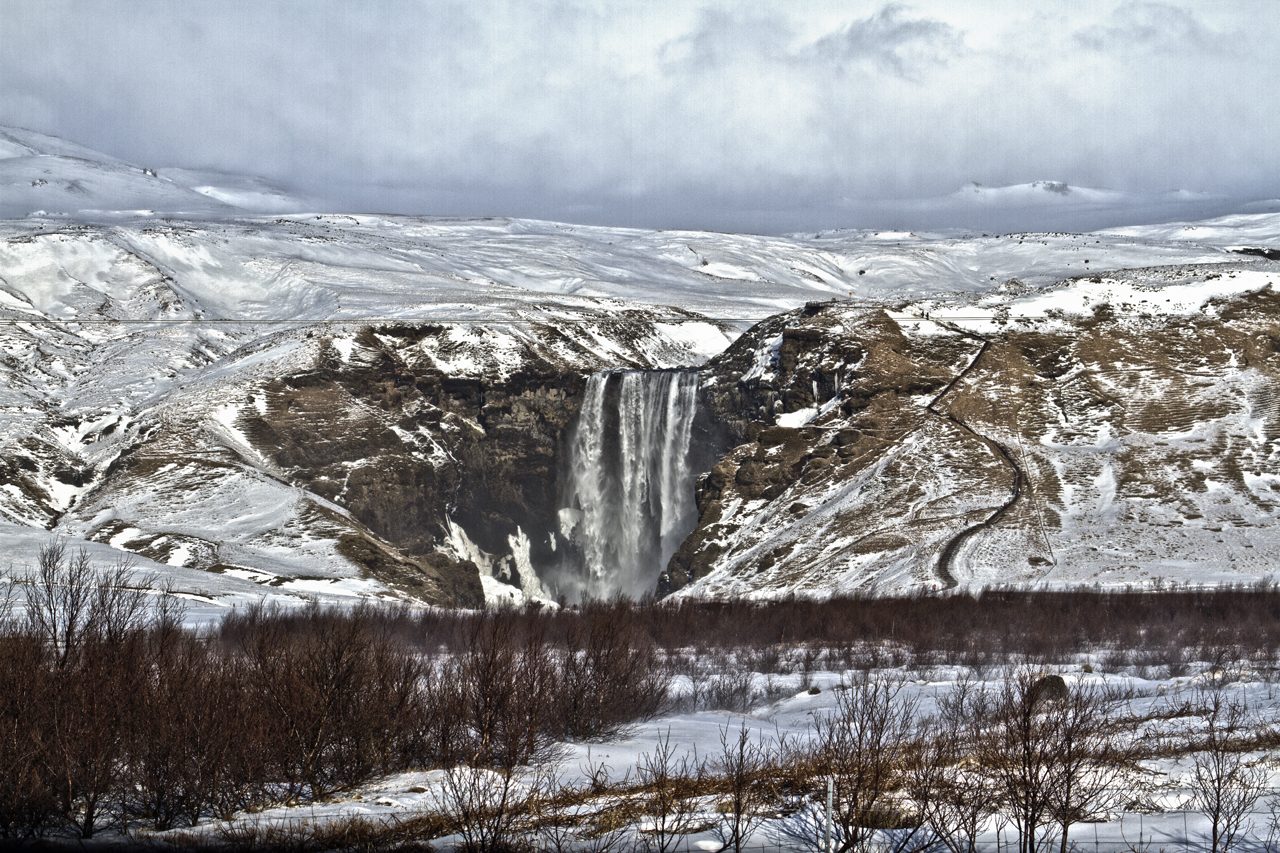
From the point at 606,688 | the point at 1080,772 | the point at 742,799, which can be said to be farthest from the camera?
the point at 606,688

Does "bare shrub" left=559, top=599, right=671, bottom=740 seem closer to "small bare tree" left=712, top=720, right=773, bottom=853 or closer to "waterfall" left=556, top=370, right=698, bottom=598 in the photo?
"small bare tree" left=712, top=720, right=773, bottom=853

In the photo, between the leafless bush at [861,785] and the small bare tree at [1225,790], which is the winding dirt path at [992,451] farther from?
the leafless bush at [861,785]

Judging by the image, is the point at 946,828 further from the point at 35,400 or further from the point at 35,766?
the point at 35,400

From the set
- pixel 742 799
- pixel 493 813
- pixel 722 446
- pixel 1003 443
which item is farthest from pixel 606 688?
pixel 722 446

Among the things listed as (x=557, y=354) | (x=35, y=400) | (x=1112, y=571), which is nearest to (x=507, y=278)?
(x=557, y=354)

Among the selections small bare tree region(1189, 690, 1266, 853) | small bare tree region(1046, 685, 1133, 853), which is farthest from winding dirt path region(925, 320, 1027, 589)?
small bare tree region(1046, 685, 1133, 853)

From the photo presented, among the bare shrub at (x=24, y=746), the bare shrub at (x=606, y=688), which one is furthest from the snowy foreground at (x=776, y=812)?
the bare shrub at (x=24, y=746)

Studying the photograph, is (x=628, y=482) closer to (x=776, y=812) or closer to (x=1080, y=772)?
(x=1080, y=772)
